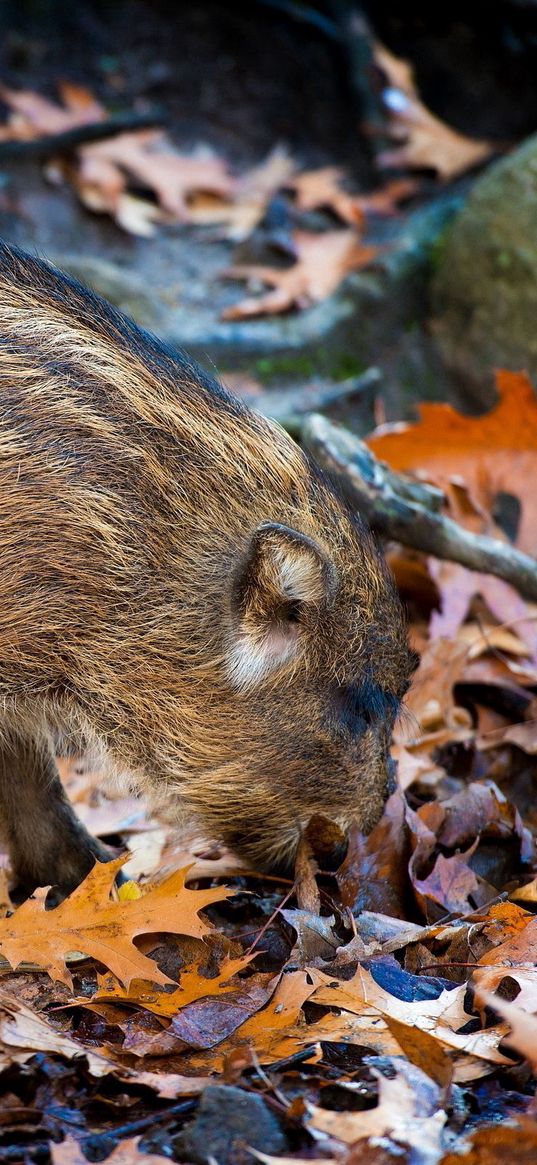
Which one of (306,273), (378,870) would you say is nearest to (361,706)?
(378,870)

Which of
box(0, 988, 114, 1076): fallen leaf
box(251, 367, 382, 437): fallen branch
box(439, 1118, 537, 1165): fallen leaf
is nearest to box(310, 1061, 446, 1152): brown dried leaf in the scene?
box(439, 1118, 537, 1165): fallen leaf

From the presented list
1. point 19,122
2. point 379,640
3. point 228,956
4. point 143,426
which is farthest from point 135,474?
point 19,122

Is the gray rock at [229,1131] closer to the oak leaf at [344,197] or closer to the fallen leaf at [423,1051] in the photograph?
the fallen leaf at [423,1051]

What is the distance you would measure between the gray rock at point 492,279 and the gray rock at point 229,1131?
479cm

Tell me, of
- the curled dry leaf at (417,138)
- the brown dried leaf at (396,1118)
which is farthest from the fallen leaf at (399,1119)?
the curled dry leaf at (417,138)

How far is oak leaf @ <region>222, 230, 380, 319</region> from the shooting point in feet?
22.2

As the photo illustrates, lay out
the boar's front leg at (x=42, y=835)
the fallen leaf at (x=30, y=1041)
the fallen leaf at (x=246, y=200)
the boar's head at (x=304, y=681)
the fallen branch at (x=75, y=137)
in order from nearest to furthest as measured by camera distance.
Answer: the fallen leaf at (x=30, y=1041) < the boar's head at (x=304, y=681) < the boar's front leg at (x=42, y=835) < the fallen branch at (x=75, y=137) < the fallen leaf at (x=246, y=200)

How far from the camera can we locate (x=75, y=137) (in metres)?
7.14

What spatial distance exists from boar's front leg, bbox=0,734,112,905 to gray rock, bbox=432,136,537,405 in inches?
152

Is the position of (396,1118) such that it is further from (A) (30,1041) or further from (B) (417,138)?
(B) (417,138)

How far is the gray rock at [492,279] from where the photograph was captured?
646 cm

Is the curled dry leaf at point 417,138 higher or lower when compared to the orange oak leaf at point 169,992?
higher

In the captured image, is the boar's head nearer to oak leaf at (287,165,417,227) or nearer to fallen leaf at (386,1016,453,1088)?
fallen leaf at (386,1016,453,1088)

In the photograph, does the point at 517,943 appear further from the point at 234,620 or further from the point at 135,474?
the point at 135,474
